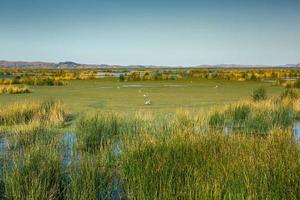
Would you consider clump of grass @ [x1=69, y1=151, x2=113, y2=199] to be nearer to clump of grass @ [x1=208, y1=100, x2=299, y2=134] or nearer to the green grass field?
clump of grass @ [x1=208, y1=100, x2=299, y2=134]

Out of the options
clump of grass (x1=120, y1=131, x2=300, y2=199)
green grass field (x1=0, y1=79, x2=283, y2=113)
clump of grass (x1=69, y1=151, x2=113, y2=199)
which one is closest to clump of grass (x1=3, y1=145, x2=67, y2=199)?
clump of grass (x1=69, y1=151, x2=113, y2=199)

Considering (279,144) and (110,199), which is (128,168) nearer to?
(110,199)

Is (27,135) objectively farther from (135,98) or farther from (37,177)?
(135,98)

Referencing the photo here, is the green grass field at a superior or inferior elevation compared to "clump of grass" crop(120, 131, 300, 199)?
inferior

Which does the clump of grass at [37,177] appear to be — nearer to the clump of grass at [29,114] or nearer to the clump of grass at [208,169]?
the clump of grass at [208,169]

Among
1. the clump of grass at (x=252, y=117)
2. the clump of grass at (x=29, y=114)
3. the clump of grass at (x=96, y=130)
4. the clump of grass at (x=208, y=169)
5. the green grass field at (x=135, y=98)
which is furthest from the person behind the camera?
the green grass field at (x=135, y=98)

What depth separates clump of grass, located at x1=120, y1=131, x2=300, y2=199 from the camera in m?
3.35

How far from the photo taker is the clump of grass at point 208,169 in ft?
11.0

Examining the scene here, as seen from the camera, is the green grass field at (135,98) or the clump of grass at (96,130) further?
the green grass field at (135,98)

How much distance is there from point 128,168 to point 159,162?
581 mm

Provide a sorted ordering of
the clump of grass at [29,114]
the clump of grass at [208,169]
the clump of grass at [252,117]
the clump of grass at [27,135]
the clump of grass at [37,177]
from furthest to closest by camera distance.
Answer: the clump of grass at [29,114] → the clump of grass at [252,117] → the clump of grass at [27,135] → the clump of grass at [37,177] → the clump of grass at [208,169]

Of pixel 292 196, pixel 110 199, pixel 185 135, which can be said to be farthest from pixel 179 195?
pixel 185 135

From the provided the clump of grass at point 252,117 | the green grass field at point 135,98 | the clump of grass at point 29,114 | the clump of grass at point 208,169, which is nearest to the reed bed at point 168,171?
the clump of grass at point 208,169

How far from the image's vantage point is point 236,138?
205 inches
